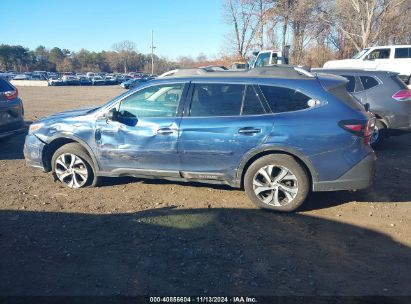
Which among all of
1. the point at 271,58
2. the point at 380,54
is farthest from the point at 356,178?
the point at 271,58

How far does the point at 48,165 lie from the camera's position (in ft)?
18.6

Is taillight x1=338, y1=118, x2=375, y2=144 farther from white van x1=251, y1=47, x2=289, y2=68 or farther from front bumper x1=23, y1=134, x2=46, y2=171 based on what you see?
white van x1=251, y1=47, x2=289, y2=68

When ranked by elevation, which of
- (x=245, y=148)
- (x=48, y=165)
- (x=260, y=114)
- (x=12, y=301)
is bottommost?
(x=12, y=301)

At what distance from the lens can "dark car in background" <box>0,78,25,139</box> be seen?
756cm

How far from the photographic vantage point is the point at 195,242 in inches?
152

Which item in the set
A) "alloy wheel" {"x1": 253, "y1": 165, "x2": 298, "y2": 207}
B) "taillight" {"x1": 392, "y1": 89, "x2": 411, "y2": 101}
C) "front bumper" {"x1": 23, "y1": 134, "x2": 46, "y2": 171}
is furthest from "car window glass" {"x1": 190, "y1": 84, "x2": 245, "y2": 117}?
"taillight" {"x1": 392, "y1": 89, "x2": 411, "y2": 101}

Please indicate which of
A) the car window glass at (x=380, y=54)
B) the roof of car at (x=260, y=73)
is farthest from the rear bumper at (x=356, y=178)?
the car window glass at (x=380, y=54)

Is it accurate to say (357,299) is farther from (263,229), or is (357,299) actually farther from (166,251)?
(166,251)

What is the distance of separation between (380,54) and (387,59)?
587 mm

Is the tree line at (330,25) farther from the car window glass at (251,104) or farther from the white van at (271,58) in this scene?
the car window glass at (251,104)

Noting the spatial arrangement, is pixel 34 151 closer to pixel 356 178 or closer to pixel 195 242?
pixel 195 242

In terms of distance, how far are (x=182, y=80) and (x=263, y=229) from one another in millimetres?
2253

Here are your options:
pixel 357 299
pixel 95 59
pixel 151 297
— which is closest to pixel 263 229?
pixel 357 299

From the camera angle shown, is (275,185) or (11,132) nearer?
(275,185)
